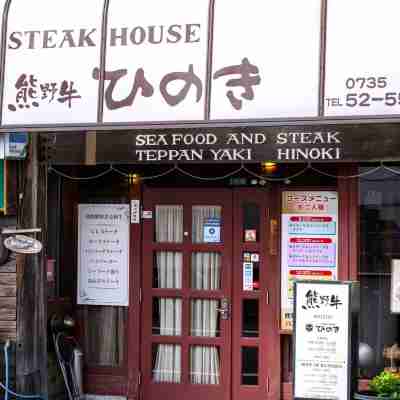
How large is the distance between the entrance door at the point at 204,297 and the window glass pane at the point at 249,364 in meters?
0.01

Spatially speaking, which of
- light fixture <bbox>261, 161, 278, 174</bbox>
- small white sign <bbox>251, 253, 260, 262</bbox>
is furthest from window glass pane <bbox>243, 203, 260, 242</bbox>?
light fixture <bbox>261, 161, 278, 174</bbox>

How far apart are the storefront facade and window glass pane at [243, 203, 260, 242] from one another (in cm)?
2

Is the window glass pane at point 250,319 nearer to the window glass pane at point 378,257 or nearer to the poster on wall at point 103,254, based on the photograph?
the window glass pane at point 378,257

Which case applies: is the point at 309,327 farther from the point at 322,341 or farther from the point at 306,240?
the point at 306,240

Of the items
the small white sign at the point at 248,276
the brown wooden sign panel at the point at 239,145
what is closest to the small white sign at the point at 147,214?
the brown wooden sign panel at the point at 239,145

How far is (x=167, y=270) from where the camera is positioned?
28.8 ft

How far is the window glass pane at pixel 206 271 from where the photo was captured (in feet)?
28.4

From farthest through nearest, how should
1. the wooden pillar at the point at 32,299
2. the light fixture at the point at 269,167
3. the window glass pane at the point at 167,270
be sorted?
the window glass pane at the point at 167,270, the light fixture at the point at 269,167, the wooden pillar at the point at 32,299

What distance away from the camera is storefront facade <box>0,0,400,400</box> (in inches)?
275

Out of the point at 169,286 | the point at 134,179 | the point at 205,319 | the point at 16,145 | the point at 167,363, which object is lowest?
the point at 167,363

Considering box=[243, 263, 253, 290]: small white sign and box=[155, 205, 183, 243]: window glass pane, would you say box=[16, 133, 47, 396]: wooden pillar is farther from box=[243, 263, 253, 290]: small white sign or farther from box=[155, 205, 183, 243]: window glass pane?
box=[243, 263, 253, 290]: small white sign

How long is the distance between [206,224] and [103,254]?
1277mm

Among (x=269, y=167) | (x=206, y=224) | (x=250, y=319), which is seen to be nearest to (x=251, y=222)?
(x=206, y=224)

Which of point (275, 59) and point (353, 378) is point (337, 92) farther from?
point (353, 378)
